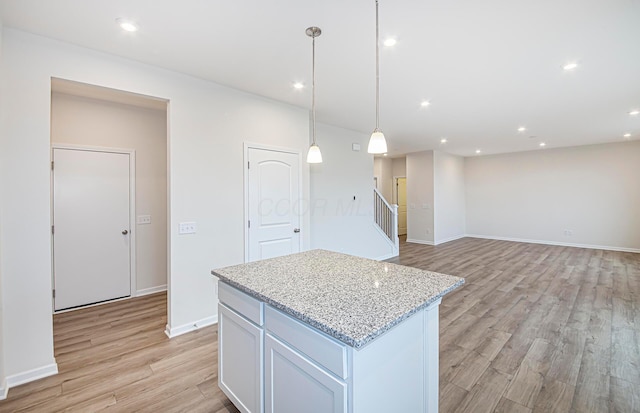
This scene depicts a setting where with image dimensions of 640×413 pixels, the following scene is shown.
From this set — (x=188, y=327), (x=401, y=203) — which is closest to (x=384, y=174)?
(x=401, y=203)

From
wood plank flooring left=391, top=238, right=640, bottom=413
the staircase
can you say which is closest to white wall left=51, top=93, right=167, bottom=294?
wood plank flooring left=391, top=238, right=640, bottom=413

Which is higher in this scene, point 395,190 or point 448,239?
point 395,190

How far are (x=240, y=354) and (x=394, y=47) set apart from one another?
274 cm

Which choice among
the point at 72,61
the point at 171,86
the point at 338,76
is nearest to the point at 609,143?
the point at 338,76

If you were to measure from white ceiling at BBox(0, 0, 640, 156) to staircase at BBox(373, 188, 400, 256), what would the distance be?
9.14 ft

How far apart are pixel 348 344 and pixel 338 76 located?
284 cm

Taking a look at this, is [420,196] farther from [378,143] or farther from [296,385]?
[296,385]

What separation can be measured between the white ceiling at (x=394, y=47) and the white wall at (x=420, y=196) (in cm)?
381

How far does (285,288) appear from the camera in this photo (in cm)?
164

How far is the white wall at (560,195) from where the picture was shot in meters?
6.89

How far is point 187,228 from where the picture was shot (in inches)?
120

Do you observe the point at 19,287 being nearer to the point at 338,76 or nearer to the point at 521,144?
the point at 338,76

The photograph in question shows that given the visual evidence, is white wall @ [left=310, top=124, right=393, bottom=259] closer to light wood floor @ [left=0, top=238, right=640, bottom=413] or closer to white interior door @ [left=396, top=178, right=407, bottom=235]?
light wood floor @ [left=0, top=238, right=640, bottom=413]

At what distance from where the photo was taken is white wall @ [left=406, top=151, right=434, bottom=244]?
8.02 m
